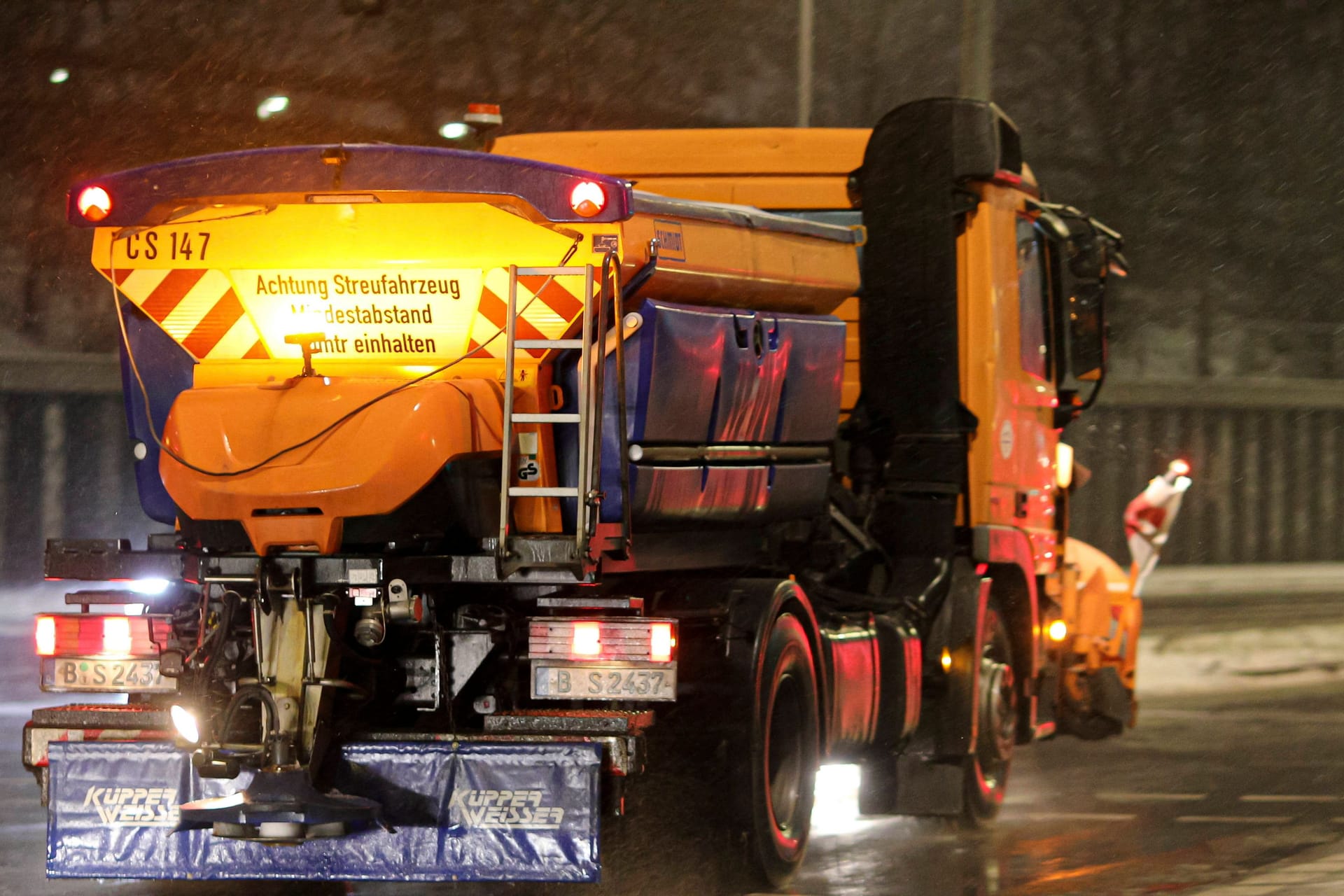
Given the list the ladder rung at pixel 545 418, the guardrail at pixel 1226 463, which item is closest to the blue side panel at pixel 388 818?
the ladder rung at pixel 545 418

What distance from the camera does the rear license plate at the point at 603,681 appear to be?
647 centimetres

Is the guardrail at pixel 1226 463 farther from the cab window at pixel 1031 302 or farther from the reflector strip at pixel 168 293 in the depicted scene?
the reflector strip at pixel 168 293

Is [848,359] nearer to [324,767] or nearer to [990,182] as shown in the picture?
[990,182]

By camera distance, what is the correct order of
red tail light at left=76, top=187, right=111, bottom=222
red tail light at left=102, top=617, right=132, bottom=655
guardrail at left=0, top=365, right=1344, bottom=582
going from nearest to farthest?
red tail light at left=76, top=187, right=111, bottom=222 < red tail light at left=102, top=617, right=132, bottom=655 < guardrail at left=0, top=365, right=1344, bottom=582

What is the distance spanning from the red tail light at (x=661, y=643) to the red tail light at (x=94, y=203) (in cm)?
247

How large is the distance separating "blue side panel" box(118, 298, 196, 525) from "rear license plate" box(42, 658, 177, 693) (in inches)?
24.2

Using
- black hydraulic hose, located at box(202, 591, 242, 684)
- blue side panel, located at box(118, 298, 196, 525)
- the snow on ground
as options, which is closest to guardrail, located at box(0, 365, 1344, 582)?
the snow on ground

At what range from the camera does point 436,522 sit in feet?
21.1

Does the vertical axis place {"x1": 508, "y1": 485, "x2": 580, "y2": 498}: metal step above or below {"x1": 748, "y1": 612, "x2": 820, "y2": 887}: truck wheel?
above

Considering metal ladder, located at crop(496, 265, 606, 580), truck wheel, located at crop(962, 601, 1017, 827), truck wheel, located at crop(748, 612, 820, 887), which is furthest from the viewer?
truck wheel, located at crop(962, 601, 1017, 827)

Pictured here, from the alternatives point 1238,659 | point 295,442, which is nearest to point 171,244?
point 295,442

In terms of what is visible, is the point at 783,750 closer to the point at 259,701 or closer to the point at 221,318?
the point at 259,701

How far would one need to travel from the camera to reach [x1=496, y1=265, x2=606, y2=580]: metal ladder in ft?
20.5

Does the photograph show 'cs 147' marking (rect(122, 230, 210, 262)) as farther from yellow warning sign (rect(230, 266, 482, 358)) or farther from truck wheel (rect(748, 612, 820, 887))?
truck wheel (rect(748, 612, 820, 887))
